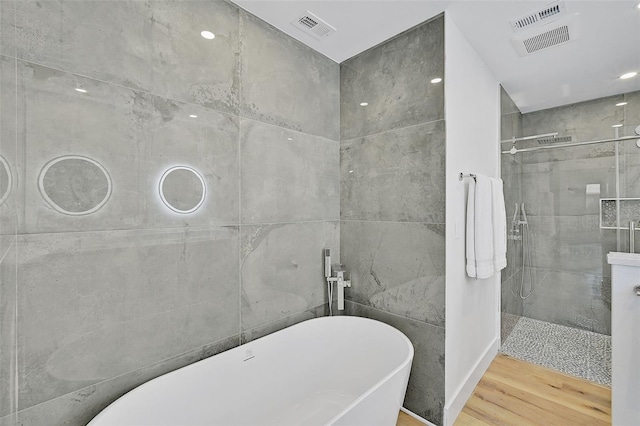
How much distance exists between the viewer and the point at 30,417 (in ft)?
3.65

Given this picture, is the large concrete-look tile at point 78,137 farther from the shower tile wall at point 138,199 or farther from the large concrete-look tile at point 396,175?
the large concrete-look tile at point 396,175

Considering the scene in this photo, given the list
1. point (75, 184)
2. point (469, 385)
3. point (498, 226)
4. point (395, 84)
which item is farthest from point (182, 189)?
point (469, 385)

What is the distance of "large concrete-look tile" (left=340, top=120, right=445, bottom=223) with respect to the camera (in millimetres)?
1843

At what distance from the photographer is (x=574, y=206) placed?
2.65 meters

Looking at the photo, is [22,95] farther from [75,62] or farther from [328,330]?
[328,330]

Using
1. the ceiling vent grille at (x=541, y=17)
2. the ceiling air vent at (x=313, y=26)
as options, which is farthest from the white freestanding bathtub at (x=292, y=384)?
the ceiling vent grille at (x=541, y=17)

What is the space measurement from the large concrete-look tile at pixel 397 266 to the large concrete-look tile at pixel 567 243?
1.69m

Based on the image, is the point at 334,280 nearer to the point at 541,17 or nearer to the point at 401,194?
the point at 401,194

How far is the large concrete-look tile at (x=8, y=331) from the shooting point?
41.8 inches

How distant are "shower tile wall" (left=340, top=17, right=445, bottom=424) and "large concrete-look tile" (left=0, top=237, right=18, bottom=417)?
6.10 ft

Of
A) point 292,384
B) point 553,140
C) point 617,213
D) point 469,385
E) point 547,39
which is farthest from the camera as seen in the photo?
point 553,140

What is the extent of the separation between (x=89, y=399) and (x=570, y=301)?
3.59 meters

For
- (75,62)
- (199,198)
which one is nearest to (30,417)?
(199,198)

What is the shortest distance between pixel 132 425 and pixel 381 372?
50.6 inches
